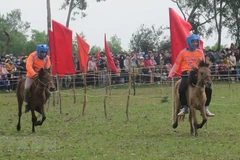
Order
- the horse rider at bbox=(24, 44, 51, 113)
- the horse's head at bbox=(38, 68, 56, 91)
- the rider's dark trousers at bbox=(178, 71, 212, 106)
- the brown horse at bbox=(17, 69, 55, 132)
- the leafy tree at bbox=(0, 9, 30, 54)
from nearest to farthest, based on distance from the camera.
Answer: the rider's dark trousers at bbox=(178, 71, 212, 106) → the horse's head at bbox=(38, 68, 56, 91) → the brown horse at bbox=(17, 69, 55, 132) → the horse rider at bbox=(24, 44, 51, 113) → the leafy tree at bbox=(0, 9, 30, 54)

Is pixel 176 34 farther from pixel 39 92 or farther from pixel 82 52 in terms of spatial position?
pixel 82 52

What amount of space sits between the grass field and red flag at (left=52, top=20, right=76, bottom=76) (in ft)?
5.23

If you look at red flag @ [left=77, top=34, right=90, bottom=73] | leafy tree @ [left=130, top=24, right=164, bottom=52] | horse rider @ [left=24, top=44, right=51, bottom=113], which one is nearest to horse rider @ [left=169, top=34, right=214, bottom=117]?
horse rider @ [left=24, top=44, right=51, bottom=113]

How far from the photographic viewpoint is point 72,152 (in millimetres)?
11617

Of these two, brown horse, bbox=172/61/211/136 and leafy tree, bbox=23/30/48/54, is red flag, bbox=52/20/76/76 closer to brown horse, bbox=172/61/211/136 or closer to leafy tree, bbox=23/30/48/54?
brown horse, bbox=172/61/211/136

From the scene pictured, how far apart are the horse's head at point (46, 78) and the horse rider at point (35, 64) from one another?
0.22 metres

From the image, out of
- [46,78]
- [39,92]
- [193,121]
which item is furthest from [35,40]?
[193,121]

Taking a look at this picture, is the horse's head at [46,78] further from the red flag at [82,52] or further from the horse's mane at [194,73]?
the red flag at [82,52]

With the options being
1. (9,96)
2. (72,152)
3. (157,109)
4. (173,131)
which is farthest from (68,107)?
(72,152)

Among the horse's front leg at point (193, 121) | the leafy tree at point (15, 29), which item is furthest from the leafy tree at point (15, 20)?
the horse's front leg at point (193, 121)

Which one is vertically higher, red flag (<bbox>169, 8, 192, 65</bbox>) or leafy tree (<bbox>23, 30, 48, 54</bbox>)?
leafy tree (<bbox>23, 30, 48, 54</bbox>)

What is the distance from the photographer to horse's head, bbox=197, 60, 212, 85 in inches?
530

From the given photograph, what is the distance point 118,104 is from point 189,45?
34.7ft

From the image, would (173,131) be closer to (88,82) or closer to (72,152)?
(72,152)
